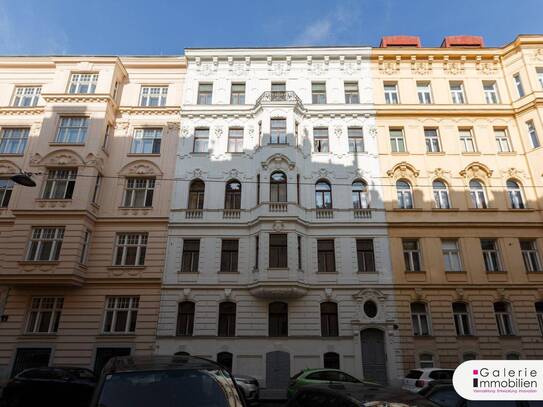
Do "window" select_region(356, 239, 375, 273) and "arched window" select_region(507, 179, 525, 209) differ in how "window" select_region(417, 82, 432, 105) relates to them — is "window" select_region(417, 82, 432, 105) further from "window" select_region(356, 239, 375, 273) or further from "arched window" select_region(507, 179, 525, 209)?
"window" select_region(356, 239, 375, 273)

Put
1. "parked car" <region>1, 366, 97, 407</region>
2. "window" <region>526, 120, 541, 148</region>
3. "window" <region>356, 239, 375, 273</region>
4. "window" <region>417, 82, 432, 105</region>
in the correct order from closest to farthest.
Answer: "parked car" <region>1, 366, 97, 407</region> → "window" <region>356, 239, 375, 273</region> → "window" <region>526, 120, 541, 148</region> → "window" <region>417, 82, 432, 105</region>

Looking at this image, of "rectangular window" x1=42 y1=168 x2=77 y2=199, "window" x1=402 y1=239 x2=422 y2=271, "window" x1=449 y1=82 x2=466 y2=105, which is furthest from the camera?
"window" x1=449 y1=82 x2=466 y2=105

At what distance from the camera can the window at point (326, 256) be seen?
67.3 ft

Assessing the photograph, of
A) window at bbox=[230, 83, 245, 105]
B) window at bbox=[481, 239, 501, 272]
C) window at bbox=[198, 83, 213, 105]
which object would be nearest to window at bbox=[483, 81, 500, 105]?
window at bbox=[481, 239, 501, 272]

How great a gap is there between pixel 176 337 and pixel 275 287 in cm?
610

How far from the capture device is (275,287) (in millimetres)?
18906

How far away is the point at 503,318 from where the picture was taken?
64.4 feet

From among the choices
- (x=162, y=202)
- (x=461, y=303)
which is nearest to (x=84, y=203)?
(x=162, y=202)

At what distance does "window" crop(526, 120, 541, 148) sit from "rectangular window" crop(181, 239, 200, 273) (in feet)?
74.6

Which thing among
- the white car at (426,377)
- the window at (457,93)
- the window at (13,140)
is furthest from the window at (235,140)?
the white car at (426,377)

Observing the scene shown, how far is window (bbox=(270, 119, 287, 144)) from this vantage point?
2267 cm

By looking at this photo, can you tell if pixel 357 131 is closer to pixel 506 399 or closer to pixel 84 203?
pixel 84 203

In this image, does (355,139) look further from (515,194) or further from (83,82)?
(83,82)

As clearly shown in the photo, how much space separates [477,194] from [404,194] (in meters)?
4.68
